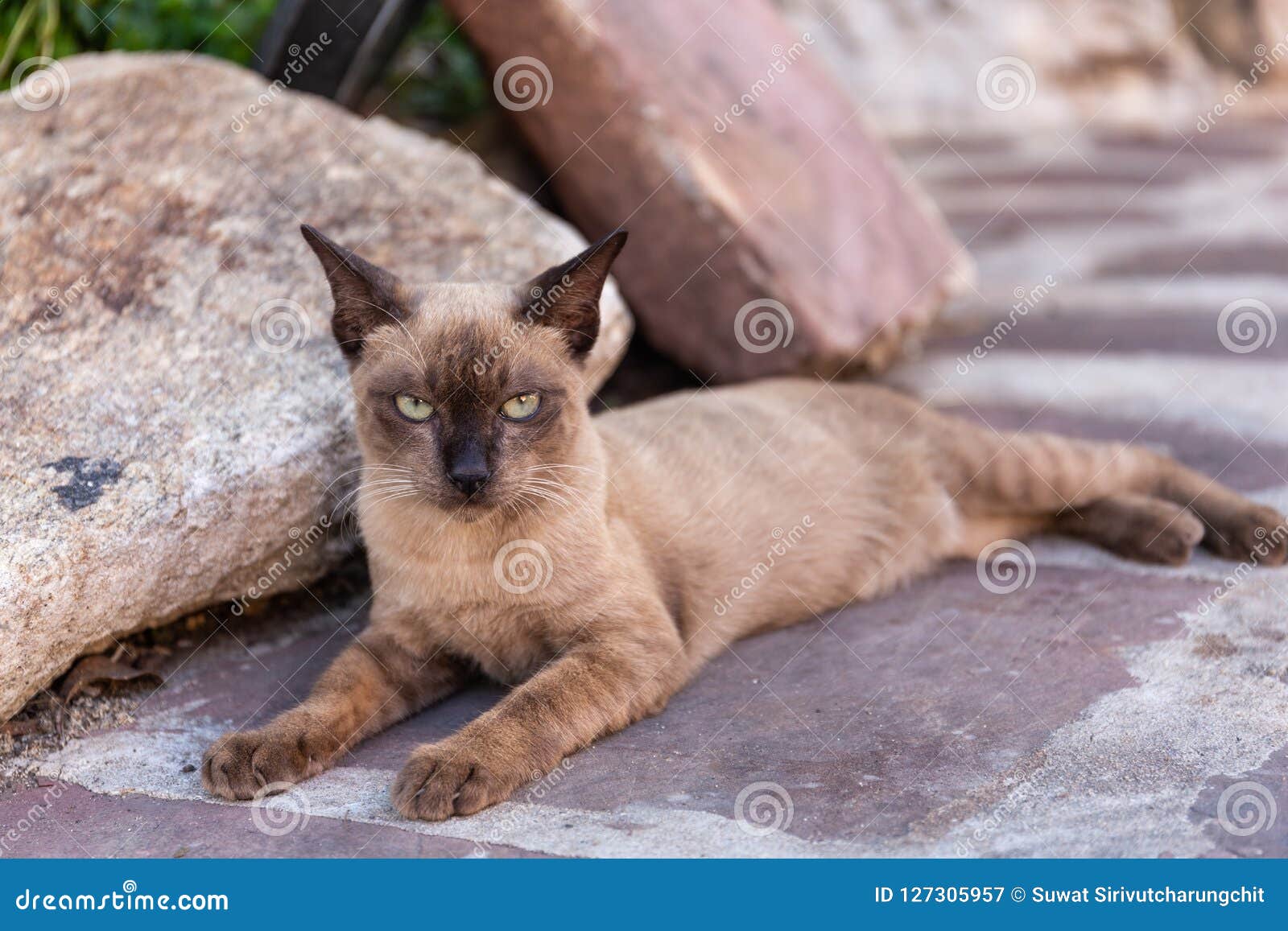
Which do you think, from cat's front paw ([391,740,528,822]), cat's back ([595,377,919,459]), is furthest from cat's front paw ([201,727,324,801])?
cat's back ([595,377,919,459])

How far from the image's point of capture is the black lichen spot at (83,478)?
10.9 feet

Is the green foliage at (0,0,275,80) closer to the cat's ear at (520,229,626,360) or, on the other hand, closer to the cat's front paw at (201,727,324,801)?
the cat's ear at (520,229,626,360)

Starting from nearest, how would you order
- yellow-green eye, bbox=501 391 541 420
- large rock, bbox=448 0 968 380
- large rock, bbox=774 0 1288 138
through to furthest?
yellow-green eye, bbox=501 391 541 420 → large rock, bbox=448 0 968 380 → large rock, bbox=774 0 1288 138

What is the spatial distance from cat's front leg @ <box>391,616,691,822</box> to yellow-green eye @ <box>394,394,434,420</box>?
0.73 m

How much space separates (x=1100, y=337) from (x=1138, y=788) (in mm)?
3565

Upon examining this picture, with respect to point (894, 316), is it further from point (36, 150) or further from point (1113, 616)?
point (36, 150)

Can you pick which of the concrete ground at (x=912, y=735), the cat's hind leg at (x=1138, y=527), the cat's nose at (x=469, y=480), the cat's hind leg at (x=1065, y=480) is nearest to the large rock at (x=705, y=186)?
the concrete ground at (x=912, y=735)

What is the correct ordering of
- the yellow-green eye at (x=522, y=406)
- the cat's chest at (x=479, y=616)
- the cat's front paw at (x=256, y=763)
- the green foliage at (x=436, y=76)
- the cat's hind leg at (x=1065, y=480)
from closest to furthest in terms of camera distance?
1. the cat's front paw at (x=256, y=763)
2. the yellow-green eye at (x=522, y=406)
3. the cat's chest at (x=479, y=616)
4. the cat's hind leg at (x=1065, y=480)
5. the green foliage at (x=436, y=76)

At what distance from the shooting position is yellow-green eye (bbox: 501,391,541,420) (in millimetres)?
3170

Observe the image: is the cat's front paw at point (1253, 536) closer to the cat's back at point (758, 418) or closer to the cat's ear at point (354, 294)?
the cat's back at point (758, 418)

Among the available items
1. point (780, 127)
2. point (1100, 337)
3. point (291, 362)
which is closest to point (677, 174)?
point (780, 127)

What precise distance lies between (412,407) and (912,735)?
1533mm

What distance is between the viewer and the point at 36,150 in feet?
14.2

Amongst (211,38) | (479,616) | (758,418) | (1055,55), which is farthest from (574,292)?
(1055,55)
